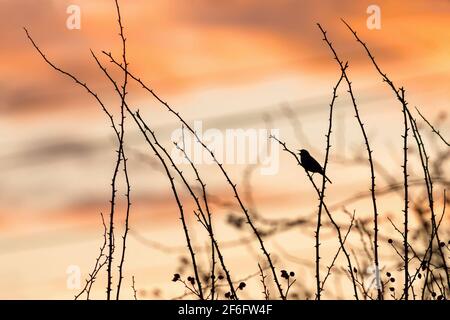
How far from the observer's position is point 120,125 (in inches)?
190

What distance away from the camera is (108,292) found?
442 cm
